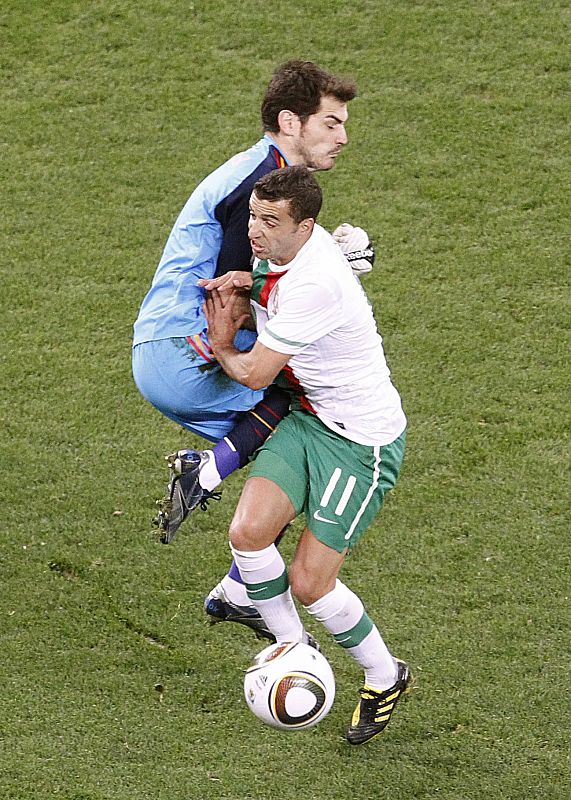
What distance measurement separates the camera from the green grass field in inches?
223

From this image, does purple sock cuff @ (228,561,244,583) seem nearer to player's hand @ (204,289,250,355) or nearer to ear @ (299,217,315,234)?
player's hand @ (204,289,250,355)

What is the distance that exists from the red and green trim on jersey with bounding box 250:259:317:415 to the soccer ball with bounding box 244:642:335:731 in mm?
997

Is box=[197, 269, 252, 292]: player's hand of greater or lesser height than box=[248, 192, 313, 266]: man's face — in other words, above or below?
below

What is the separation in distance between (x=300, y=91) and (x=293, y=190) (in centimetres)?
62

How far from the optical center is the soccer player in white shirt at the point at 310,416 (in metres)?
4.91

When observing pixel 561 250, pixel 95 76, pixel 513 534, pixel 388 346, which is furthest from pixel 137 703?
pixel 95 76

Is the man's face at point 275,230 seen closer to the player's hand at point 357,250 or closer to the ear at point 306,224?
the ear at point 306,224

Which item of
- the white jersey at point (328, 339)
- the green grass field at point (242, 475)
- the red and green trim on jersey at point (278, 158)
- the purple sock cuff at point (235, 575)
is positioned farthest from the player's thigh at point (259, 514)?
the red and green trim on jersey at point (278, 158)

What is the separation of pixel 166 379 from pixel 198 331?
0.24m

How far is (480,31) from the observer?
10359 millimetres

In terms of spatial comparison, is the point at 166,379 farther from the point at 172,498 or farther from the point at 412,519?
the point at 412,519

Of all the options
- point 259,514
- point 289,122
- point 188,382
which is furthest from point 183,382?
point 289,122

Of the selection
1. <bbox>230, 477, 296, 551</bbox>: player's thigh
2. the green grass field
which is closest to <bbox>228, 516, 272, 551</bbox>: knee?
<bbox>230, 477, 296, 551</bbox>: player's thigh

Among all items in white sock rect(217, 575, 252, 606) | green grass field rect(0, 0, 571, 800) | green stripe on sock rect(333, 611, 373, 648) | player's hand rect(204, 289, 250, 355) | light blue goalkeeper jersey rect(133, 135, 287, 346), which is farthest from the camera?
white sock rect(217, 575, 252, 606)
